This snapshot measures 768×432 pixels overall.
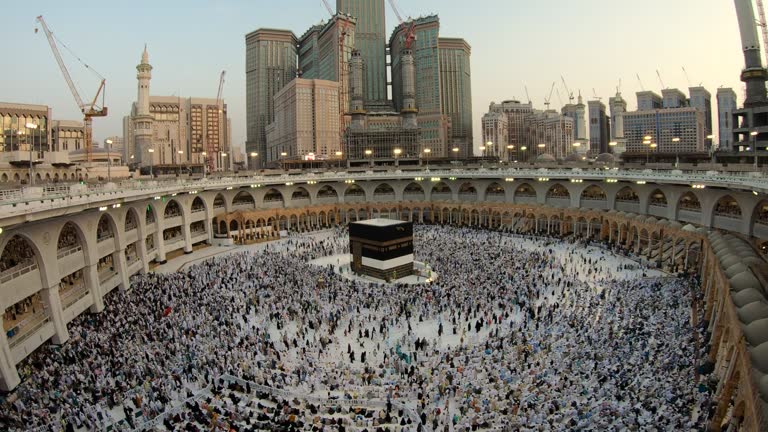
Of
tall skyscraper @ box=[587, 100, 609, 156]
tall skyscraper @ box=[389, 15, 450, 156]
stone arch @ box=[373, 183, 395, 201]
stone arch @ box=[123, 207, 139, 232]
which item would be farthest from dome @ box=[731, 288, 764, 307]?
tall skyscraper @ box=[587, 100, 609, 156]

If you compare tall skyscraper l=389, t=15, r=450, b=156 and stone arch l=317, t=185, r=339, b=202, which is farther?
tall skyscraper l=389, t=15, r=450, b=156

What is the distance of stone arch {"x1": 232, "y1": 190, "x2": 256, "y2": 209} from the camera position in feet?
163

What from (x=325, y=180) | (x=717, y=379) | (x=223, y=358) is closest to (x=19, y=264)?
(x=223, y=358)

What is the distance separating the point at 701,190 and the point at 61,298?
36580 mm

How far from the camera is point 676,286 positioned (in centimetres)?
2348

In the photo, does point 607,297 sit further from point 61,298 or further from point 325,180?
point 325,180

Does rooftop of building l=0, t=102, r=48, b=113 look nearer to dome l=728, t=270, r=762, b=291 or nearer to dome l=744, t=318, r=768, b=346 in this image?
dome l=728, t=270, r=762, b=291

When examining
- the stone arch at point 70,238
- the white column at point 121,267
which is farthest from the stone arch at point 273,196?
the stone arch at point 70,238

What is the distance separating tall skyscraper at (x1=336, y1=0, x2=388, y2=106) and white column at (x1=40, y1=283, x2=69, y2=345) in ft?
487

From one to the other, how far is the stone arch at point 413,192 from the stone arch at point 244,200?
1670cm

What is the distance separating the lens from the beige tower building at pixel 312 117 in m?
125

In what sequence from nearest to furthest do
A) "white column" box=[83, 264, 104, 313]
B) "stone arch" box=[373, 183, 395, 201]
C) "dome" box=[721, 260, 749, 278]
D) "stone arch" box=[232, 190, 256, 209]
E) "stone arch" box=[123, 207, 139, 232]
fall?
"dome" box=[721, 260, 749, 278], "white column" box=[83, 264, 104, 313], "stone arch" box=[123, 207, 139, 232], "stone arch" box=[232, 190, 256, 209], "stone arch" box=[373, 183, 395, 201]

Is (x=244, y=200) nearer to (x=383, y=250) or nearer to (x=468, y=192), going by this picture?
(x=468, y=192)

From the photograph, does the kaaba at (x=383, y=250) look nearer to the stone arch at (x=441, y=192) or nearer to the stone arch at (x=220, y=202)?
the stone arch at (x=220, y=202)
